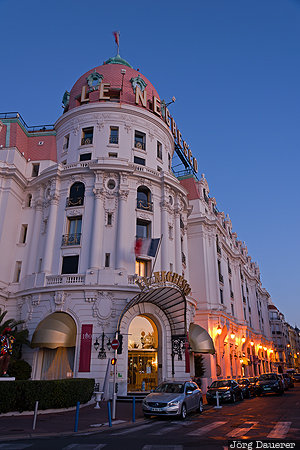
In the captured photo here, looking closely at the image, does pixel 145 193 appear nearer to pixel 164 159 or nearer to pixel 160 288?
pixel 164 159

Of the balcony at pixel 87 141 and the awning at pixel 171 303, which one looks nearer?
the awning at pixel 171 303

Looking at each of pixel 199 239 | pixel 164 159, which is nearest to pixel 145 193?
pixel 164 159

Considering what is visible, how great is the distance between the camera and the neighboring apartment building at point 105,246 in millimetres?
27297

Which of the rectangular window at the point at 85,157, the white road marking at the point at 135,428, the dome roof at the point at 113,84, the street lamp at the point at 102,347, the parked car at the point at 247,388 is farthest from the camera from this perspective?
the dome roof at the point at 113,84

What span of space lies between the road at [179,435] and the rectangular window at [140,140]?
2652 centimetres

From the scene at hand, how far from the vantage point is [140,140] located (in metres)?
37.2

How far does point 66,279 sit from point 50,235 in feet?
15.9

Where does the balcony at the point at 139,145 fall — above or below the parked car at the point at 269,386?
above

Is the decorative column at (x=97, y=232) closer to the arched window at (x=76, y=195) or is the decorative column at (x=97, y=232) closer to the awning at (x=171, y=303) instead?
the arched window at (x=76, y=195)

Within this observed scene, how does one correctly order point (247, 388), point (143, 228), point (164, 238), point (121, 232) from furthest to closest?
point (143, 228)
point (164, 238)
point (121, 232)
point (247, 388)

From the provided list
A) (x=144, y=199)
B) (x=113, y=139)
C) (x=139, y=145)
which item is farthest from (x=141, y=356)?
(x=113, y=139)

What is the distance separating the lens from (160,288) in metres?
26.6

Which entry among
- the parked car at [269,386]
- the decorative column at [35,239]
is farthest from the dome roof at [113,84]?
the parked car at [269,386]

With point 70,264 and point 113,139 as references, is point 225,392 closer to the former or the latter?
point 70,264
